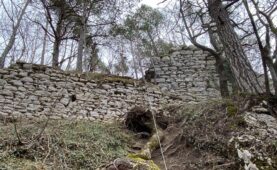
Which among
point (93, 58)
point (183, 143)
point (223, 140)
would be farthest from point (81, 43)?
point (223, 140)

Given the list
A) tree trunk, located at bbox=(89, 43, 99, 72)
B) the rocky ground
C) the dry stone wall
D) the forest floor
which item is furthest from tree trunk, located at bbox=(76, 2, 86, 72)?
the rocky ground

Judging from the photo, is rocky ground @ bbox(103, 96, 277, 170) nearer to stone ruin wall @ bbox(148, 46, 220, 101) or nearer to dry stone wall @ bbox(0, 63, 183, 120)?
dry stone wall @ bbox(0, 63, 183, 120)

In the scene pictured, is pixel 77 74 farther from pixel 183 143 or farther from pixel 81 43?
pixel 183 143

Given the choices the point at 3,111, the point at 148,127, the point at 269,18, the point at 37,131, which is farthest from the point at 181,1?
the point at 3,111

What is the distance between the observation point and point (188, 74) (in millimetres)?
8195

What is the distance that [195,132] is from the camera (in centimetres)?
418

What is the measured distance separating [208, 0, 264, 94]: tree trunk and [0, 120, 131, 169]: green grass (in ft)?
6.66

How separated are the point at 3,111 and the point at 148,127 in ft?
9.65

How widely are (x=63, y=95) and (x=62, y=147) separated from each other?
104 inches

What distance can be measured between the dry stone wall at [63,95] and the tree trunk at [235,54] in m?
2.74

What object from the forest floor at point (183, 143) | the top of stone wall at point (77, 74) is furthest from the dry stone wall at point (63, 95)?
the forest floor at point (183, 143)

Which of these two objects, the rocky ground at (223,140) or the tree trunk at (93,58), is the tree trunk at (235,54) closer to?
the rocky ground at (223,140)

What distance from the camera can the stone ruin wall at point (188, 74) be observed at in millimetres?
7922

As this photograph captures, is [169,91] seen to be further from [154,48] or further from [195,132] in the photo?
[154,48]
